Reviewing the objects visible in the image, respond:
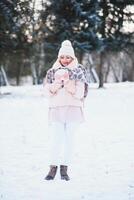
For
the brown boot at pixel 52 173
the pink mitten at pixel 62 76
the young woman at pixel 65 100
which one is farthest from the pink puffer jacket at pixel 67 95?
the brown boot at pixel 52 173

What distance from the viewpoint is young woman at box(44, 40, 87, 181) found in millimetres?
8477

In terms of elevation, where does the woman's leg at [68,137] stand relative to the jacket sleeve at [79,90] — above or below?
below

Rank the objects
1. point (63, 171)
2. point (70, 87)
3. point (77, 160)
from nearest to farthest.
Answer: point (70, 87) < point (63, 171) < point (77, 160)

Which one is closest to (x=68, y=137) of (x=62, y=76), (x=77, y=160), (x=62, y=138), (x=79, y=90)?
(x=62, y=138)

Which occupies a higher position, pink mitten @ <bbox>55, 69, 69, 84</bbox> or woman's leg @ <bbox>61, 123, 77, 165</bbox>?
pink mitten @ <bbox>55, 69, 69, 84</bbox>

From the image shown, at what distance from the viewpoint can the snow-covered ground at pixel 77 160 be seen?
7.71 meters

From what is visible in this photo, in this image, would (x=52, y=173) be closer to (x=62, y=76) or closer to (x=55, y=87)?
(x=55, y=87)

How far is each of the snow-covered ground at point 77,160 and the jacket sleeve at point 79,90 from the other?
1.23 metres

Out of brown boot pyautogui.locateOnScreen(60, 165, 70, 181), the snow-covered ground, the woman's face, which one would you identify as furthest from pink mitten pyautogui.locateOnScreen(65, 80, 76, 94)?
the snow-covered ground

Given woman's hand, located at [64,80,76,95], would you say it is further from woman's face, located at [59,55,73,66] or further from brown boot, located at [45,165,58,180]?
brown boot, located at [45,165,58,180]

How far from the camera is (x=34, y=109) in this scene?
21078mm

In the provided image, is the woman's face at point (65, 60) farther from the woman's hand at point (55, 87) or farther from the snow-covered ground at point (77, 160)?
the snow-covered ground at point (77, 160)

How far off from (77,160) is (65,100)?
2016mm

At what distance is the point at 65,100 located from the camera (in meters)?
8.52
